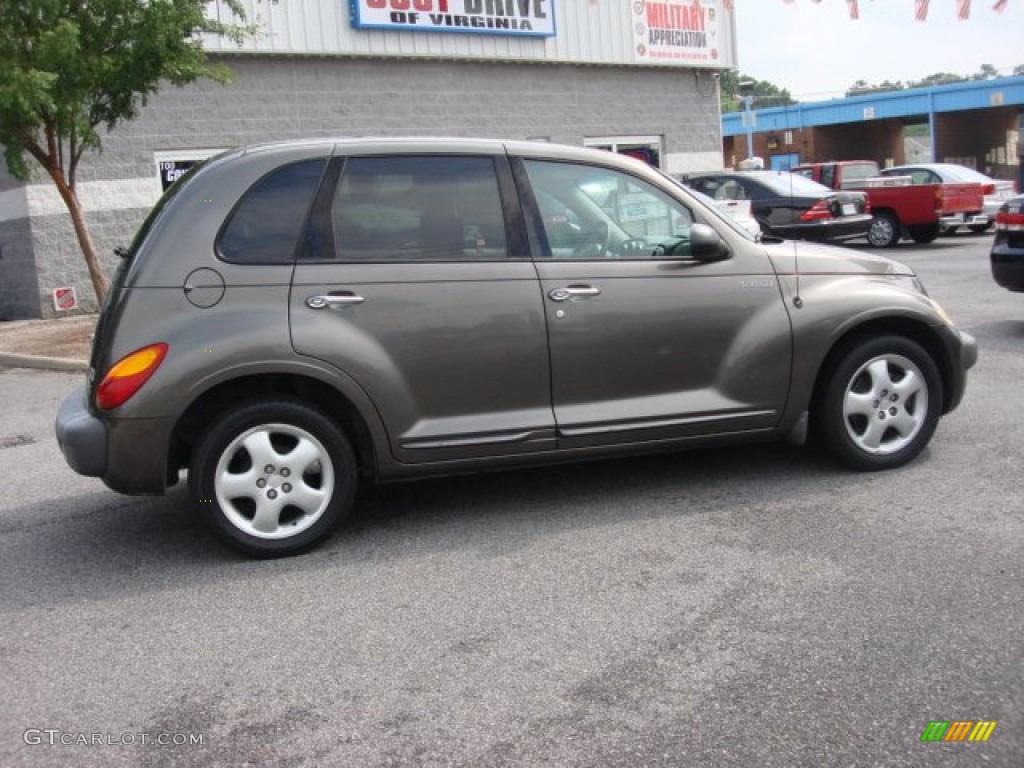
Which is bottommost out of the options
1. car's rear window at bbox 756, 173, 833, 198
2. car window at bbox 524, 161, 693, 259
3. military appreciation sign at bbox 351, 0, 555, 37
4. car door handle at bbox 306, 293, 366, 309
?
car door handle at bbox 306, 293, 366, 309

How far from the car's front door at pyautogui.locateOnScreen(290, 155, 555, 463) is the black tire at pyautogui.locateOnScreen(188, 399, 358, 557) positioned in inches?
10.8

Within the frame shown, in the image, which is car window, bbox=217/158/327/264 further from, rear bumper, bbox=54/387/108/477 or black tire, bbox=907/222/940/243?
black tire, bbox=907/222/940/243

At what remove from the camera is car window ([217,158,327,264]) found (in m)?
4.48

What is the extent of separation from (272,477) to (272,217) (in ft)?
3.75

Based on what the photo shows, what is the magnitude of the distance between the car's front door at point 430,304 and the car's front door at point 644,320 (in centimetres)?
15

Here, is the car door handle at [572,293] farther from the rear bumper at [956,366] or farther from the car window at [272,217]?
the rear bumper at [956,366]

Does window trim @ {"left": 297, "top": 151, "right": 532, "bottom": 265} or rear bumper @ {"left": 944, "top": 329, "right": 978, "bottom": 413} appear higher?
window trim @ {"left": 297, "top": 151, "right": 532, "bottom": 265}

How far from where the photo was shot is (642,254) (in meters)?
4.97

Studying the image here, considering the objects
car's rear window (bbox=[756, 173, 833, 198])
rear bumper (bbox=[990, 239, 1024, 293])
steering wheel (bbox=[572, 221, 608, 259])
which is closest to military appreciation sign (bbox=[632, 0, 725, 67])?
car's rear window (bbox=[756, 173, 833, 198])

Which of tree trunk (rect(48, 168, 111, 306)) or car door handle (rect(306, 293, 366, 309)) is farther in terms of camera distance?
tree trunk (rect(48, 168, 111, 306))

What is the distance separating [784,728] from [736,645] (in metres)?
0.54

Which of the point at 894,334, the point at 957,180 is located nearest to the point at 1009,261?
the point at 894,334

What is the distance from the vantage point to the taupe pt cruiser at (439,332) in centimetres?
438

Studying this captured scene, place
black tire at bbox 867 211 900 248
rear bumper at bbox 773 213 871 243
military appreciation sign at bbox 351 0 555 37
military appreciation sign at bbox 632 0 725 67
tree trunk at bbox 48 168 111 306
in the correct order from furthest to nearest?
1. black tire at bbox 867 211 900 248
2. military appreciation sign at bbox 632 0 725 67
3. rear bumper at bbox 773 213 871 243
4. military appreciation sign at bbox 351 0 555 37
5. tree trunk at bbox 48 168 111 306
